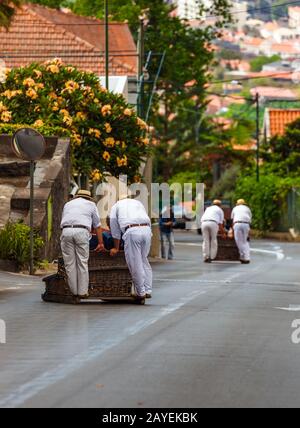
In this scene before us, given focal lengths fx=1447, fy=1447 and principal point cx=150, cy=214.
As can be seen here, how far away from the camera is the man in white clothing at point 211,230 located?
38.1 m

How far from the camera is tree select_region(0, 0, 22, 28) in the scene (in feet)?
103

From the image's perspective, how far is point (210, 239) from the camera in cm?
3856

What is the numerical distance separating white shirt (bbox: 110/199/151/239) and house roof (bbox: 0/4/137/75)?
37192mm

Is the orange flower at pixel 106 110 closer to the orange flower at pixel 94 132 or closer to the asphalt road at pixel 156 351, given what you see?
the orange flower at pixel 94 132

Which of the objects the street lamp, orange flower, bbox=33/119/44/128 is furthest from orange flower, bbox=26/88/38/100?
the street lamp

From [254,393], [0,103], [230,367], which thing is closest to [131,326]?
[230,367]

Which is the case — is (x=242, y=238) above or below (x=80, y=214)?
below

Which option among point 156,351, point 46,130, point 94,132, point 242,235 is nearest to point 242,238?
point 242,235

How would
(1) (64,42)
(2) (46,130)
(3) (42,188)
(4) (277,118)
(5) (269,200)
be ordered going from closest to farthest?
1. (3) (42,188)
2. (2) (46,130)
3. (1) (64,42)
4. (5) (269,200)
5. (4) (277,118)

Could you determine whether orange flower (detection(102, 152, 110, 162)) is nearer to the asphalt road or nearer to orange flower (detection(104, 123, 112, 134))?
orange flower (detection(104, 123, 112, 134))

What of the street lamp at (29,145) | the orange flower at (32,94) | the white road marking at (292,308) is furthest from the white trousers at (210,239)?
the white road marking at (292,308)

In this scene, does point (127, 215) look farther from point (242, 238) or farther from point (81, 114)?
point (81, 114)

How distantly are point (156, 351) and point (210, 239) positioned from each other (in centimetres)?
2354

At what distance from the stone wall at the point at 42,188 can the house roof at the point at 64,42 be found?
24061 mm
